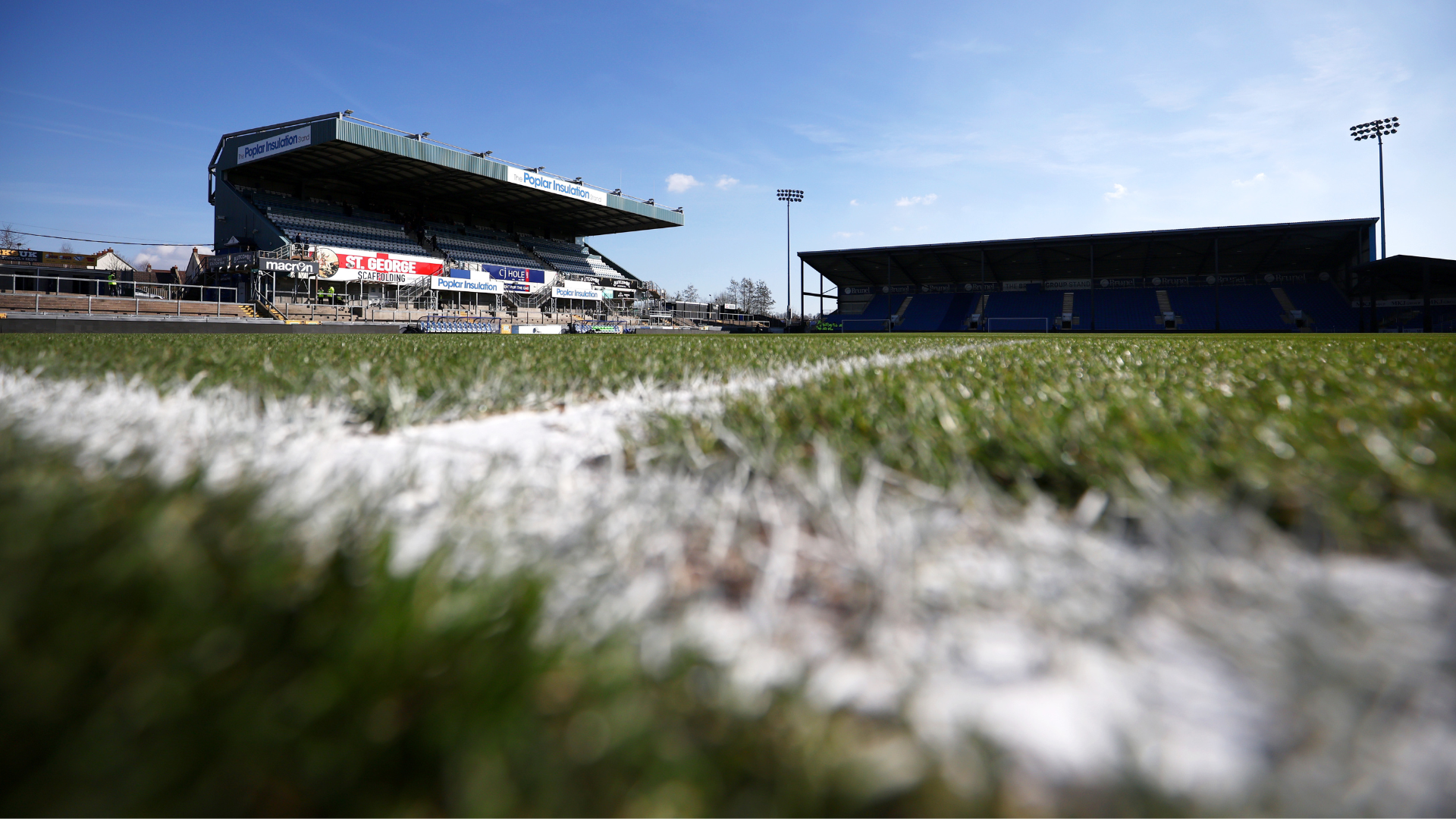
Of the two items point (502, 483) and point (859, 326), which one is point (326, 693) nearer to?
point (502, 483)

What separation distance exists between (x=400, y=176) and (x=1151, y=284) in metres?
34.4

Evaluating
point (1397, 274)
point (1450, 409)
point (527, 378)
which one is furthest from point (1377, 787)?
point (1397, 274)

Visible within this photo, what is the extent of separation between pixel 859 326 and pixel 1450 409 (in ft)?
107

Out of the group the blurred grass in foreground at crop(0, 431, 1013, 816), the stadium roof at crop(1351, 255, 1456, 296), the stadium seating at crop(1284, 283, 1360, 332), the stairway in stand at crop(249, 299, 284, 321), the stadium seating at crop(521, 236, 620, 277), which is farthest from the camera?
the stadium seating at crop(521, 236, 620, 277)

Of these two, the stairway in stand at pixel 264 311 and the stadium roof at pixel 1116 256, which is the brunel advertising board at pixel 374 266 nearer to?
the stairway in stand at pixel 264 311

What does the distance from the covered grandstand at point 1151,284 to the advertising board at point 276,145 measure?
21.7 meters

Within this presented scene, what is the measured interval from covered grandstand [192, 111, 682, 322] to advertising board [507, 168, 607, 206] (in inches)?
2.7

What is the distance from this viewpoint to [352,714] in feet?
1.03

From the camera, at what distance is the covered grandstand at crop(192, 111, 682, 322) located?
2195 centimetres

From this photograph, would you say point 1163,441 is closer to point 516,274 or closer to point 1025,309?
point 516,274

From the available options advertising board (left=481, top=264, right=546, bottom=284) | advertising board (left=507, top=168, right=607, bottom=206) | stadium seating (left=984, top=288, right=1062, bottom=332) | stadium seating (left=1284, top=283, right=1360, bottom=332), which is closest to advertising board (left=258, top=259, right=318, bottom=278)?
advertising board (left=481, top=264, right=546, bottom=284)

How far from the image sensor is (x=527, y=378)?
76.3 inches

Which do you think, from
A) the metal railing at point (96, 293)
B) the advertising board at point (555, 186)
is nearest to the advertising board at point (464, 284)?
the advertising board at point (555, 186)

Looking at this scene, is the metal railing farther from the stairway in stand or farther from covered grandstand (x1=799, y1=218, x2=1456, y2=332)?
covered grandstand (x1=799, y1=218, x2=1456, y2=332)
